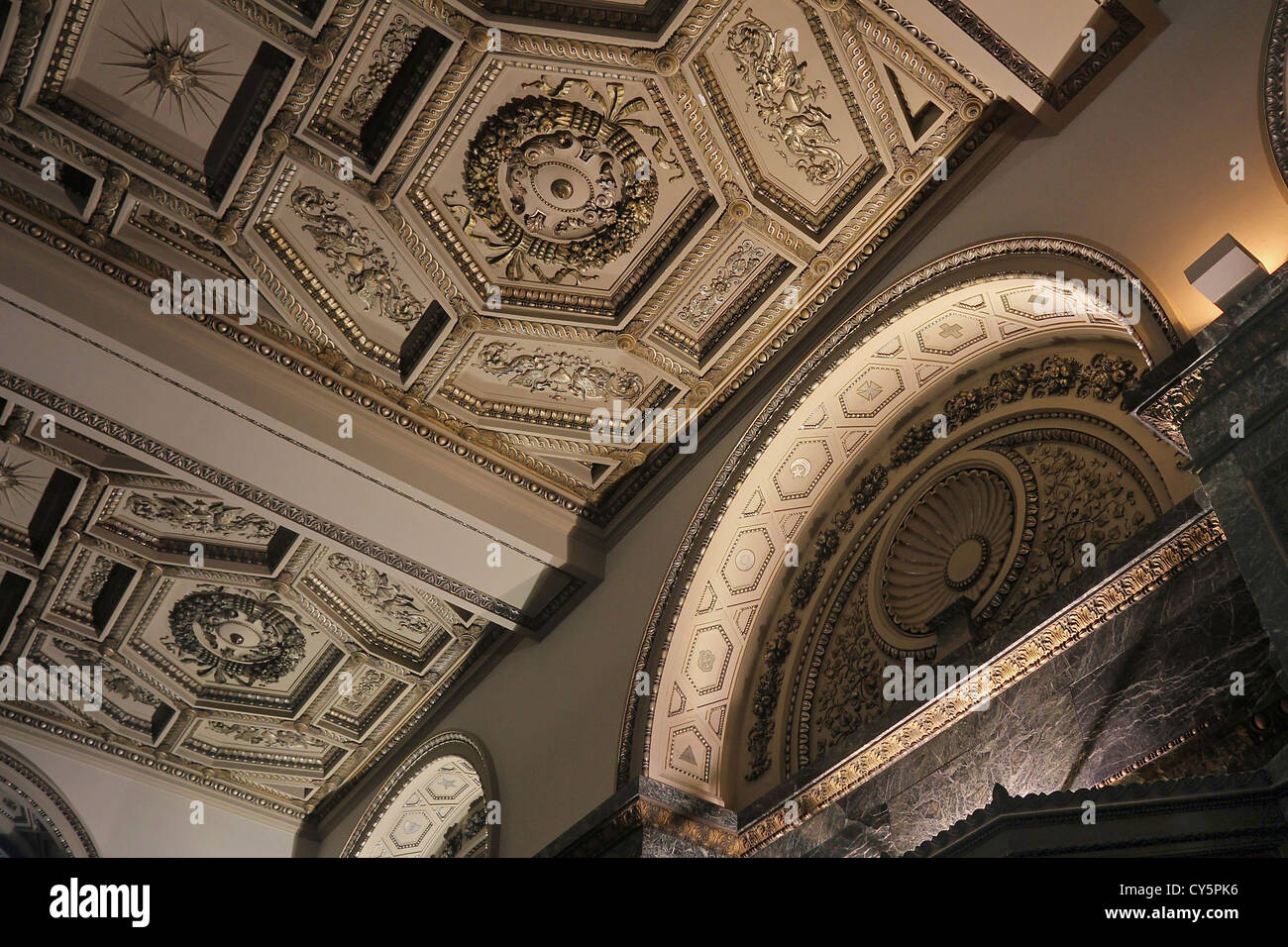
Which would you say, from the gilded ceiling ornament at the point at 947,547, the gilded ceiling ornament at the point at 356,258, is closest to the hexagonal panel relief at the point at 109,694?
the gilded ceiling ornament at the point at 356,258

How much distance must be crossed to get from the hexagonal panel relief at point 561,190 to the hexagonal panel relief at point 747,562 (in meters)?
1.53

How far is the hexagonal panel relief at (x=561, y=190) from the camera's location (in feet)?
19.2

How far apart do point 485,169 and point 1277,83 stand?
380 centimetres

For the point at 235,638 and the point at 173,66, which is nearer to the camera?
the point at 173,66

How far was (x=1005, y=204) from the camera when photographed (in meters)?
5.33

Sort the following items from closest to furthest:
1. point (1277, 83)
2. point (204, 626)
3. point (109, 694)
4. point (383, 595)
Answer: point (1277, 83), point (383, 595), point (204, 626), point (109, 694)

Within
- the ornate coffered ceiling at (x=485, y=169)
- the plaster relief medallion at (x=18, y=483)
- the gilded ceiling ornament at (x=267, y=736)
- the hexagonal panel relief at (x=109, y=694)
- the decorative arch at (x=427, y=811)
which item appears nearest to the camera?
the ornate coffered ceiling at (x=485, y=169)

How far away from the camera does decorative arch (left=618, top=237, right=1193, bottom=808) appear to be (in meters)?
5.06

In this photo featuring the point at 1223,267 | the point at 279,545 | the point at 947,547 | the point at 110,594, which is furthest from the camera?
the point at 110,594

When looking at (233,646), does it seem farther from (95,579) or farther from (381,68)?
(381,68)

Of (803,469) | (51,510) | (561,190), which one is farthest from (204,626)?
(803,469)

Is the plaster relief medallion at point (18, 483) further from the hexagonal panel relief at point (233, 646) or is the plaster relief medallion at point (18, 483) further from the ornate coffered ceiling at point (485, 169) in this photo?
the ornate coffered ceiling at point (485, 169)

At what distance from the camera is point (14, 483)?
7.49 metres
